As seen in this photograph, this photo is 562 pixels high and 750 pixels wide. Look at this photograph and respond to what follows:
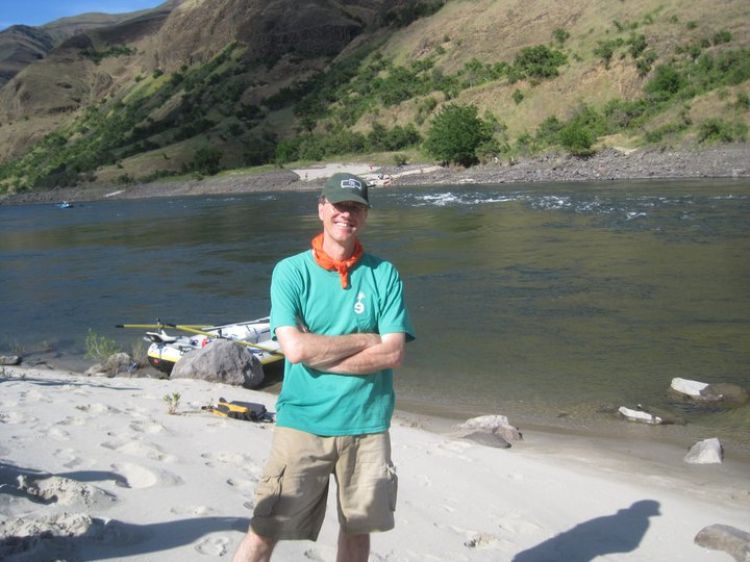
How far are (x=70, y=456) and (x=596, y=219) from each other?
27.3 m

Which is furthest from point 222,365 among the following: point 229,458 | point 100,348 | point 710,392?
point 710,392

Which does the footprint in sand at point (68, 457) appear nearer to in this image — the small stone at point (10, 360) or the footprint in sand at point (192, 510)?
the footprint in sand at point (192, 510)

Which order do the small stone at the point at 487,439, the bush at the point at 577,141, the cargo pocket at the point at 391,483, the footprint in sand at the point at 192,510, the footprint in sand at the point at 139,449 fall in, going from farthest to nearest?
the bush at the point at 577,141 → the small stone at the point at 487,439 → the footprint in sand at the point at 139,449 → the footprint in sand at the point at 192,510 → the cargo pocket at the point at 391,483

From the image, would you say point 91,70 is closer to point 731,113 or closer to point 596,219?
point 731,113

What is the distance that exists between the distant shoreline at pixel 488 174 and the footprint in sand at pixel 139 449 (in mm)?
45455

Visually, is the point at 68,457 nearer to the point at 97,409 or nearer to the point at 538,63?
the point at 97,409

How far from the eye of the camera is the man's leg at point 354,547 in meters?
3.60

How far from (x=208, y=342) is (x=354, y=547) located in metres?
9.68

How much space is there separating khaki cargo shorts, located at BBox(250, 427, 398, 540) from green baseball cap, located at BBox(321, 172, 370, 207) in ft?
3.38

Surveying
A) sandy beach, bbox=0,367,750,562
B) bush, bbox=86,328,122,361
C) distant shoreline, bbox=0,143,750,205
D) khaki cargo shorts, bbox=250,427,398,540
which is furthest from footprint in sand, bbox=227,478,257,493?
distant shoreline, bbox=0,143,750,205

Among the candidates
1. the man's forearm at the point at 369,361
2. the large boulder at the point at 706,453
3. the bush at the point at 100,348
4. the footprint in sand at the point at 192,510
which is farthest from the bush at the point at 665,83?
the man's forearm at the point at 369,361

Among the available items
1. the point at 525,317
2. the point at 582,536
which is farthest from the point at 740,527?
the point at 525,317

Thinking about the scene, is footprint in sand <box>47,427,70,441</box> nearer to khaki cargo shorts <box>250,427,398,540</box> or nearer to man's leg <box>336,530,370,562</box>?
khaki cargo shorts <box>250,427,398,540</box>

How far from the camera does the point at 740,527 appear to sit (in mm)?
5895
